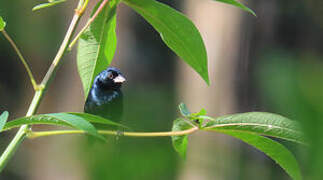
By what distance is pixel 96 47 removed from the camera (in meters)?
0.90

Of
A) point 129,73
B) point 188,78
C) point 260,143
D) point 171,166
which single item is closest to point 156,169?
point 171,166

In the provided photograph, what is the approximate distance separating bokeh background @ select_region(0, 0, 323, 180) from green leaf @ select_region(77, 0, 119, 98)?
88mm

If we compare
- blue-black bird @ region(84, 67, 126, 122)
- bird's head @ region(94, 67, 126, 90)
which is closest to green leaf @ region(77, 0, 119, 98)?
blue-black bird @ region(84, 67, 126, 122)

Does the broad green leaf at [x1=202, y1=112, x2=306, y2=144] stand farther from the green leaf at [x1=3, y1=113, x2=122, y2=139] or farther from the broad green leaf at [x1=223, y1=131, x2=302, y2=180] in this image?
the green leaf at [x1=3, y1=113, x2=122, y2=139]

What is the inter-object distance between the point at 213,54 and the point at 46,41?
2.52m

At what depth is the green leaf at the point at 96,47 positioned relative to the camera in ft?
2.87

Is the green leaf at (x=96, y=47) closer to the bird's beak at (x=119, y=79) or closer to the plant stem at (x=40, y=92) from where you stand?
the plant stem at (x=40, y=92)

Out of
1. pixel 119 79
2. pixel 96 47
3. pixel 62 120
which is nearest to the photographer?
pixel 62 120

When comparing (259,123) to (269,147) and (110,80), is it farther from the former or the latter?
(110,80)

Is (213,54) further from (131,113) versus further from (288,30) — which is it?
(131,113)

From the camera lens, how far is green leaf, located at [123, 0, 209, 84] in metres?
0.75

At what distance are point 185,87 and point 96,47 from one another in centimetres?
370

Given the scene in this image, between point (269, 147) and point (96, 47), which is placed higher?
point (96, 47)

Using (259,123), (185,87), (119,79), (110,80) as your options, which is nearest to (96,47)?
(259,123)
